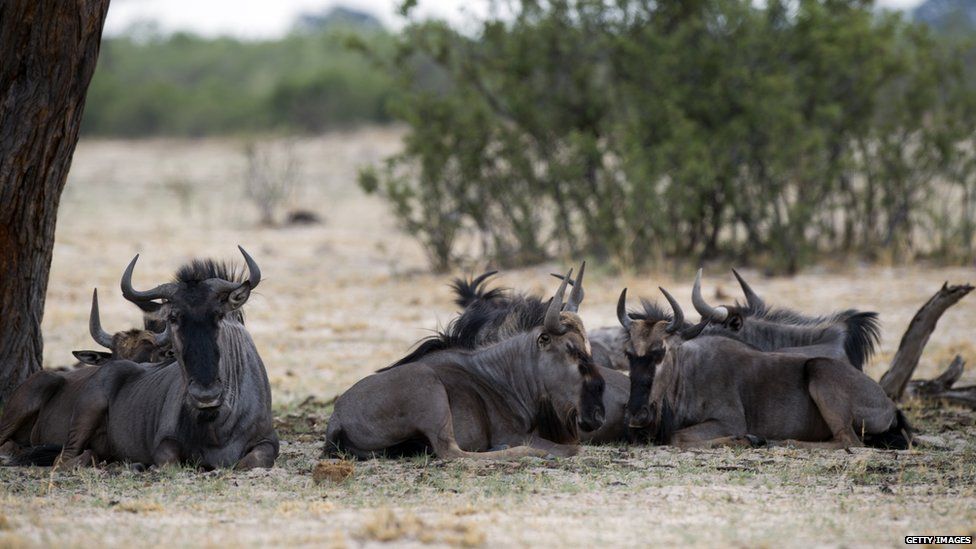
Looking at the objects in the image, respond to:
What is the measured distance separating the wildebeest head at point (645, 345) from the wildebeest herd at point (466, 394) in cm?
1

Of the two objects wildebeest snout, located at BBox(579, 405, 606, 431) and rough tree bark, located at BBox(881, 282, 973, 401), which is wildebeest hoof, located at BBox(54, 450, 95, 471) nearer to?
wildebeest snout, located at BBox(579, 405, 606, 431)

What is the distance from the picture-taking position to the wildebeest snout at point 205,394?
253 inches

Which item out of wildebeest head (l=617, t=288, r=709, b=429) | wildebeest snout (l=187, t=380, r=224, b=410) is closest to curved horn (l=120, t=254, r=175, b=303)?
wildebeest snout (l=187, t=380, r=224, b=410)

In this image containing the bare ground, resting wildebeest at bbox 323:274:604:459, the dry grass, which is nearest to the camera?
the bare ground

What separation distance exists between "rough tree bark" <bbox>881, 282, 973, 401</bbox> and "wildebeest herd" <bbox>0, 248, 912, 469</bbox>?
0.95 m

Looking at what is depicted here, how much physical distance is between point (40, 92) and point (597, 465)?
3.79 m

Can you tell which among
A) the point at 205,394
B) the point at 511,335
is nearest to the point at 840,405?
the point at 511,335

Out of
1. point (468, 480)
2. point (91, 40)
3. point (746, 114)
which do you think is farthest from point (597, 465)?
point (746, 114)

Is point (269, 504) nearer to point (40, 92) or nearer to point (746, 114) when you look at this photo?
point (40, 92)

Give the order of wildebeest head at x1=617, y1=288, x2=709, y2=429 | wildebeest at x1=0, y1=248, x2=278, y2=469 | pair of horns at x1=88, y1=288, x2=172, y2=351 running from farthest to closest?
wildebeest head at x1=617, y1=288, x2=709, y2=429 → pair of horns at x1=88, y1=288, x2=172, y2=351 → wildebeest at x1=0, y1=248, x2=278, y2=469

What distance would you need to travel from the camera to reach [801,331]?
876 cm

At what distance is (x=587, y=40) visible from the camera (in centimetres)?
1675

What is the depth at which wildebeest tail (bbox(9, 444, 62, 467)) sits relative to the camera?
23.3 ft

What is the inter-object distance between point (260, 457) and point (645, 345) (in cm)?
232
